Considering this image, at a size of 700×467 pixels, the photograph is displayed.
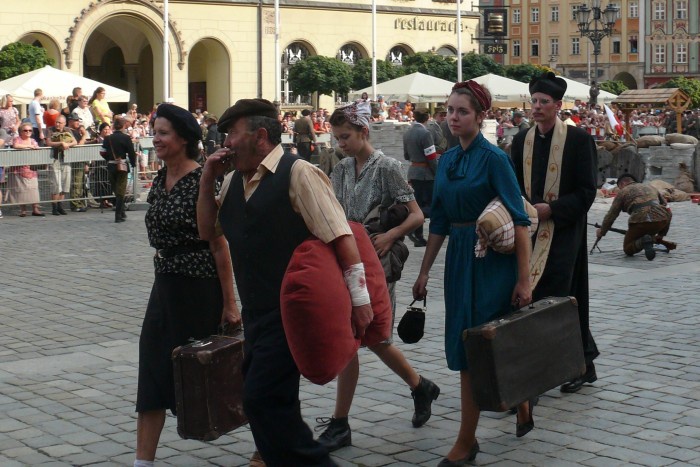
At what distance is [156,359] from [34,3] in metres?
39.5

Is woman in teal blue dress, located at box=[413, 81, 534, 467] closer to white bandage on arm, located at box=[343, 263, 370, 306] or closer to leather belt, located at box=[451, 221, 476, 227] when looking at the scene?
leather belt, located at box=[451, 221, 476, 227]

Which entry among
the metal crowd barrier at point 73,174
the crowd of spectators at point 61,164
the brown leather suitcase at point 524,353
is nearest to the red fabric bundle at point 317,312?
the brown leather suitcase at point 524,353

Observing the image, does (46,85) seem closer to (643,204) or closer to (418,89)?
(418,89)

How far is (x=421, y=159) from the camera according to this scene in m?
15.8

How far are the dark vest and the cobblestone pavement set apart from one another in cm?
142

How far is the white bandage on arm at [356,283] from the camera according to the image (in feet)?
15.2

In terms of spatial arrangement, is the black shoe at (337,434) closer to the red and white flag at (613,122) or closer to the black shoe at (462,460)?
the black shoe at (462,460)

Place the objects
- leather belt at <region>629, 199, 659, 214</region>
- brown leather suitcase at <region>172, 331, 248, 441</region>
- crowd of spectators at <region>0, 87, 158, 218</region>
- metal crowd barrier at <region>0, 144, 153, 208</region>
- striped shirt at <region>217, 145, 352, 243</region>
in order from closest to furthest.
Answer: striped shirt at <region>217, 145, 352, 243</region>, brown leather suitcase at <region>172, 331, 248, 441</region>, leather belt at <region>629, 199, 659, 214</region>, metal crowd barrier at <region>0, 144, 153, 208</region>, crowd of spectators at <region>0, 87, 158, 218</region>

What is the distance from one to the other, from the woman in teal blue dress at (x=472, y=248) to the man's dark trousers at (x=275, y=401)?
1167 mm

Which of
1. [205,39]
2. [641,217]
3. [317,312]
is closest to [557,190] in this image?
[317,312]

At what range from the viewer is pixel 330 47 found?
5322 centimetres

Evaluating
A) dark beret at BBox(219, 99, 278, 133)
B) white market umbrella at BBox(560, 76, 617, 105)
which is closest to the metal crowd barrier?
dark beret at BBox(219, 99, 278, 133)

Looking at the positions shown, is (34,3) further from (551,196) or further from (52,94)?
(551,196)

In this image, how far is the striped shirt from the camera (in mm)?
4617
